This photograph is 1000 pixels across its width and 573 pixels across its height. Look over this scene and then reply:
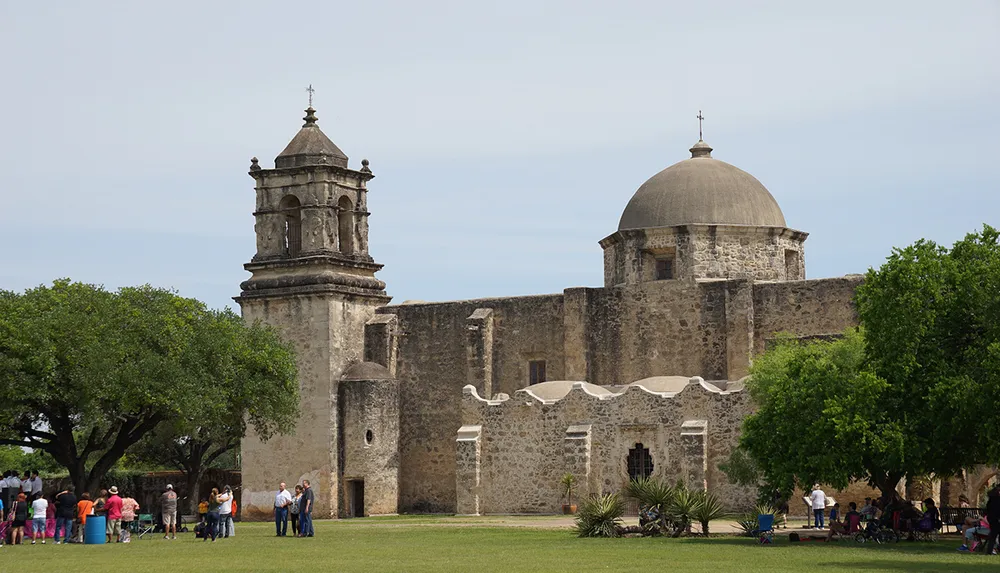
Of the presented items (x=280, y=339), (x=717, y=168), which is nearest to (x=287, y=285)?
(x=280, y=339)

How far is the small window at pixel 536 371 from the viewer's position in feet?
142

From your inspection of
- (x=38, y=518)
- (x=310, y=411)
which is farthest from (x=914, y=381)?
(x=310, y=411)

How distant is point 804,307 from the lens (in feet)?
132

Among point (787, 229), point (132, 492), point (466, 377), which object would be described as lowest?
point (132, 492)

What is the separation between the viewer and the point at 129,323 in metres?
34.3

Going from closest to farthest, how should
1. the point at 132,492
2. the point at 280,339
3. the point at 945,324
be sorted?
the point at 945,324
the point at 280,339
the point at 132,492

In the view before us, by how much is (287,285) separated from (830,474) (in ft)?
66.0

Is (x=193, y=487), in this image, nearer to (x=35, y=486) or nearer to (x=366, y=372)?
(x=366, y=372)

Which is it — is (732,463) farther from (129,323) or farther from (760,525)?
(129,323)

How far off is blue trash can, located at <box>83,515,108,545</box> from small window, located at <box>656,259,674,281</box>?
63.2ft

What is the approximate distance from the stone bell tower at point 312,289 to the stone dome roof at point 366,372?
0.25 m

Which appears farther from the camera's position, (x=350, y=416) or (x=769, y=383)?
(x=350, y=416)

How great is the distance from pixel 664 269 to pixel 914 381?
1776 cm

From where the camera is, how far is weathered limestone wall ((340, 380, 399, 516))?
41.9 metres
